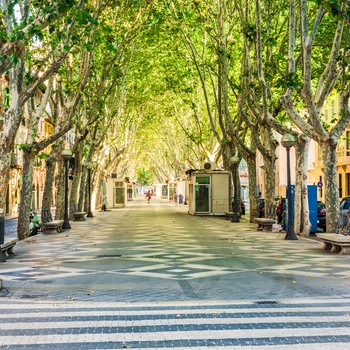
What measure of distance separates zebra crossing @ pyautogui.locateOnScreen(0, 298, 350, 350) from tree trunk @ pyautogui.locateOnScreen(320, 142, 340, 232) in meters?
8.43

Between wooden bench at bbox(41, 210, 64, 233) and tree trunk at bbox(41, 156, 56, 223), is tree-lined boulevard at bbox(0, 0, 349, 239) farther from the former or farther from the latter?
wooden bench at bbox(41, 210, 64, 233)

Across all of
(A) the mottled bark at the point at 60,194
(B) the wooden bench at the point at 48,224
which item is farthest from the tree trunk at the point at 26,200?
(A) the mottled bark at the point at 60,194

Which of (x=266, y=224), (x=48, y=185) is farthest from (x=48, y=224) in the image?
(x=266, y=224)

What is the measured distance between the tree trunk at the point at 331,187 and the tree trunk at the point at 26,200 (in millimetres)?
9719

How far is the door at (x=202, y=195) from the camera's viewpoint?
120 feet

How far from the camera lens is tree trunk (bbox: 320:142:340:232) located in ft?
55.9

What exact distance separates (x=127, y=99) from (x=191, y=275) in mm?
35381

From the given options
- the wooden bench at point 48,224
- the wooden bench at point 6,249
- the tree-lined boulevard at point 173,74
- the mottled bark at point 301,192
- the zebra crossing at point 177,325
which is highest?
the tree-lined boulevard at point 173,74

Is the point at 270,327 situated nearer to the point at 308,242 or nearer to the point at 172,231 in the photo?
the point at 308,242

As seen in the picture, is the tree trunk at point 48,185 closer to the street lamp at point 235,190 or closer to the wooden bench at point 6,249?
the wooden bench at point 6,249

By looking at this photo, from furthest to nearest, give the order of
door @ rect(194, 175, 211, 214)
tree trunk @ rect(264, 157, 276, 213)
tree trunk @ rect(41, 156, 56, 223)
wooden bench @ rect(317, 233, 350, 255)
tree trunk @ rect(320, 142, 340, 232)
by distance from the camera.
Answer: door @ rect(194, 175, 211, 214)
tree trunk @ rect(264, 157, 276, 213)
tree trunk @ rect(41, 156, 56, 223)
tree trunk @ rect(320, 142, 340, 232)
wooden bench @ rect(317, 233, 350, 255)

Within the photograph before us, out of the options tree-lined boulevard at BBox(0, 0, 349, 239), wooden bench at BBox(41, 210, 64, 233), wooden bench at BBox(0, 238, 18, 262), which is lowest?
wooden bench at BBox(0, 238, 18, 262)

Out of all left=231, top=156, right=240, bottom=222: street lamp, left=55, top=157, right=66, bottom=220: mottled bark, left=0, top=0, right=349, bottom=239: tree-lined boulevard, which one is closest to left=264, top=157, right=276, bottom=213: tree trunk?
left=0, top=0, right=349, bottom=239: tree-lined boulevard

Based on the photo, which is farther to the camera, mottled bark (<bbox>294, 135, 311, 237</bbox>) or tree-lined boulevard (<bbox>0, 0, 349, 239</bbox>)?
mottled bark (<bbox>294, 135, 311, 237</bbox>)
